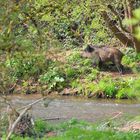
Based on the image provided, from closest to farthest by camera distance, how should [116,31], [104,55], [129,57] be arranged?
1. [116,31]
2. [104,55]
3. [129,57]

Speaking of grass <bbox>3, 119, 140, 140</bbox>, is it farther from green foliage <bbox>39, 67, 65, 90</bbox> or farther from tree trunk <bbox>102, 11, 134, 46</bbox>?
green foliage <bbox>39, 67, 65, 90</bbox>

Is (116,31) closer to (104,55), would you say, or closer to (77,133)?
(104,55)

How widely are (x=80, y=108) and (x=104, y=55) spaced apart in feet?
16.5

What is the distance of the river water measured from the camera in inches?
Answer: 634

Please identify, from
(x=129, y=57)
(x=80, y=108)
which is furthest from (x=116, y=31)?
(x=129, y=57)

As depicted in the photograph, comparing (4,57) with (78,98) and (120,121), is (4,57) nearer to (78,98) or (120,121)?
(120,121)

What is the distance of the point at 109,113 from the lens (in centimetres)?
1661

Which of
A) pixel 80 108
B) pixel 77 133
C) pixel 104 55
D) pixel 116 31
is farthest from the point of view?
pixel 104 55

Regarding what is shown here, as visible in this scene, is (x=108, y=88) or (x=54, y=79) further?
(x=54, y=79)

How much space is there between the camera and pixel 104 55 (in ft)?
72.6

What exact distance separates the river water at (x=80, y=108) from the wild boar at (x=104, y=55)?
3024 millimetres

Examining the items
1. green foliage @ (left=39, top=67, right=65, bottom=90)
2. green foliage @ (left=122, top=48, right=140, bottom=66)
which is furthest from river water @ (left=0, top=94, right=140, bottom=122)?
green foliage @ (left=122, top=48, right=140, bottom=66)

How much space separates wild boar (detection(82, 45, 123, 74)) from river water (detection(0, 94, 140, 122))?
119 inches

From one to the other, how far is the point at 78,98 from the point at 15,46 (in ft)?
40.6
